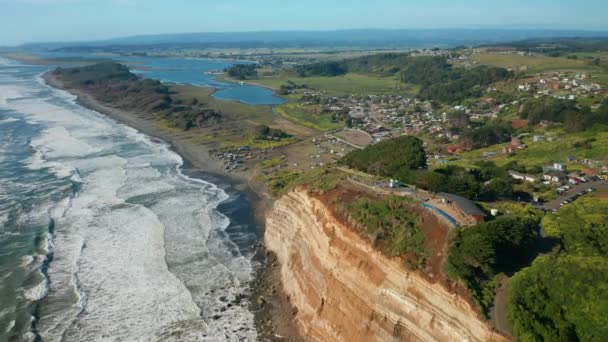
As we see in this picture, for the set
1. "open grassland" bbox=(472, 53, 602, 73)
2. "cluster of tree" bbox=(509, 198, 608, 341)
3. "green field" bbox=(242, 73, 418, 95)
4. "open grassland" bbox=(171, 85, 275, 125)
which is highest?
"cluster of tree" bbox=(509, 198, 608, 341)

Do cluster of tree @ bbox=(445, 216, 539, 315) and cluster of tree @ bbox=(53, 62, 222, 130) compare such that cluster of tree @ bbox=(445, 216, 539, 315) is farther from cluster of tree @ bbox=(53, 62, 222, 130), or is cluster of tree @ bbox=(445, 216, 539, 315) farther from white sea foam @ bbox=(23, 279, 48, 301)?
cluster of tree @ bbox=(53, 62, 222, 130)

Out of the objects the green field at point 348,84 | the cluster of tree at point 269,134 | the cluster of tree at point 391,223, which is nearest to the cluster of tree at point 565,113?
the cluster of tree at point 269,134

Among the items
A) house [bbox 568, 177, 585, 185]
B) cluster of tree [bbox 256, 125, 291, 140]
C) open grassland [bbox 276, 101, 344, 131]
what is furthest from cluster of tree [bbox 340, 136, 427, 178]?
open grassland [bbox 276, 101, 344, 131]

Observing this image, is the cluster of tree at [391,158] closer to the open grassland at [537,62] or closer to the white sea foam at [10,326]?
the white sea foam at [10,326]

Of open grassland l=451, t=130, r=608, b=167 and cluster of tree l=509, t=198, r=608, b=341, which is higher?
cluster of tree l=509, t=198, r=608, b=341

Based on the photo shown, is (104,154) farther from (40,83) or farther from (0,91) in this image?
(40,83)

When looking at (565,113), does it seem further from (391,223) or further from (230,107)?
(230,107)

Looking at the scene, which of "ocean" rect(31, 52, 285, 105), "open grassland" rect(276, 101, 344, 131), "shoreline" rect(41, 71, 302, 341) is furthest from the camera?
"ocean" rect(31, 52, 285, 105)
